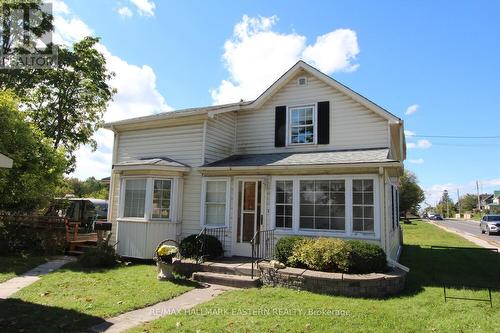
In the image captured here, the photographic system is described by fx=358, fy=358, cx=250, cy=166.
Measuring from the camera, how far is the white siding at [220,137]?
1256cm

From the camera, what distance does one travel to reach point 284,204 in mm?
11086

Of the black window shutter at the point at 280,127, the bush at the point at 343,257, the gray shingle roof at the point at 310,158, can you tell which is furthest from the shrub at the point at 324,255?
the black window shutter at the point at 280,127

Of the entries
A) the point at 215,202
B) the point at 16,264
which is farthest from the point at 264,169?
the point at 16,264

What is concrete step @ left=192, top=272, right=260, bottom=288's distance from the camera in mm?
8789

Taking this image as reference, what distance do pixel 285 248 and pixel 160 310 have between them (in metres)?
3.77

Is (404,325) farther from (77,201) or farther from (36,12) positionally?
(36,12)

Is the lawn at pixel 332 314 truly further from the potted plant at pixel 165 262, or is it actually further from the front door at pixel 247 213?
the front door at pixel 247 213

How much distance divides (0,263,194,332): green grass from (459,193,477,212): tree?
12051 cm

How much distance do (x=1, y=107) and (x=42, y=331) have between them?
9302 mm

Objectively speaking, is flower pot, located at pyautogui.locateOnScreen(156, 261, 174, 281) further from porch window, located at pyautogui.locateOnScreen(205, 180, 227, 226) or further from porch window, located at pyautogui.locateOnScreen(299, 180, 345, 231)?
porch window, located at pyautogui.locateOnScreen(299, 180, 345, 231)

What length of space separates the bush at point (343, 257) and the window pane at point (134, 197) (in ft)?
18.9

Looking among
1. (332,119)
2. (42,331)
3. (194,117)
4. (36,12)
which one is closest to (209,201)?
(194,117)

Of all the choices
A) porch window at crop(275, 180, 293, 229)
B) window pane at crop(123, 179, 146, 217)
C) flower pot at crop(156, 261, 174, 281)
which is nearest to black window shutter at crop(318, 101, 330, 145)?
porch window at crop(275, 180, 293, 229)

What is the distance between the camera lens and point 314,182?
10.7 m
